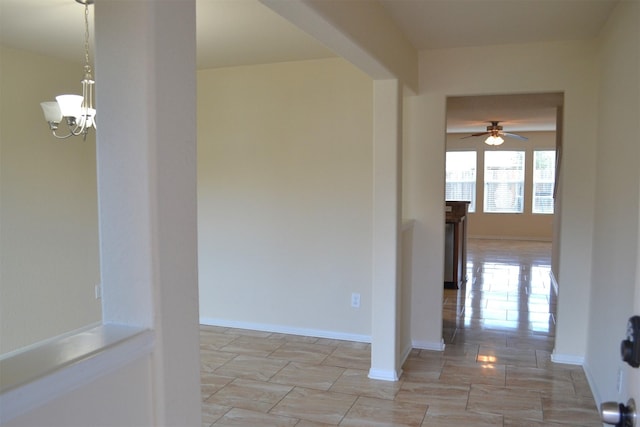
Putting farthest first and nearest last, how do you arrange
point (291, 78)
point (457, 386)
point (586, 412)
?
point (291, 78)
point (457, 386)
point (586, 412)

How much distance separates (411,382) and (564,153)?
79.4 inches

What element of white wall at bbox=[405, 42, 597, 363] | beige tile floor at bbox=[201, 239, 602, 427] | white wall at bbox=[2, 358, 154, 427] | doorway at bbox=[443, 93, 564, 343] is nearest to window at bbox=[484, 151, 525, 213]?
doorway at bbox=[443, 93, 564, 343]

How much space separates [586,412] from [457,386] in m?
0.76

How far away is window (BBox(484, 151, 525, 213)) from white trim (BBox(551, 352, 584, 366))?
7.97 meters

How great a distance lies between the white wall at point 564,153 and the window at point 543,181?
789cm

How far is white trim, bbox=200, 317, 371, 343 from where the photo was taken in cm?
437

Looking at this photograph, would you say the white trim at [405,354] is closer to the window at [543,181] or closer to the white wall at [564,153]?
the white wall at [564,153]

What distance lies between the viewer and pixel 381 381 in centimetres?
346

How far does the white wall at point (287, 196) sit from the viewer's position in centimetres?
426

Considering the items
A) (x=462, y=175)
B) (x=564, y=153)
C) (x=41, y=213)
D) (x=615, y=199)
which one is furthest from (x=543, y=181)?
(x=41, y=213)

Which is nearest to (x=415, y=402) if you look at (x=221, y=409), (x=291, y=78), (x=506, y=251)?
(x=221, y=409)

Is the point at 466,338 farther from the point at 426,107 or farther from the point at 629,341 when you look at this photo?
the point at 629,341

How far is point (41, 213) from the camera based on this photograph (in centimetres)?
415

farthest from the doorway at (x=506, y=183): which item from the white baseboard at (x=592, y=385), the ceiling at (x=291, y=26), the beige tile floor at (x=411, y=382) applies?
the white baseboard at (x=592, y=385)
